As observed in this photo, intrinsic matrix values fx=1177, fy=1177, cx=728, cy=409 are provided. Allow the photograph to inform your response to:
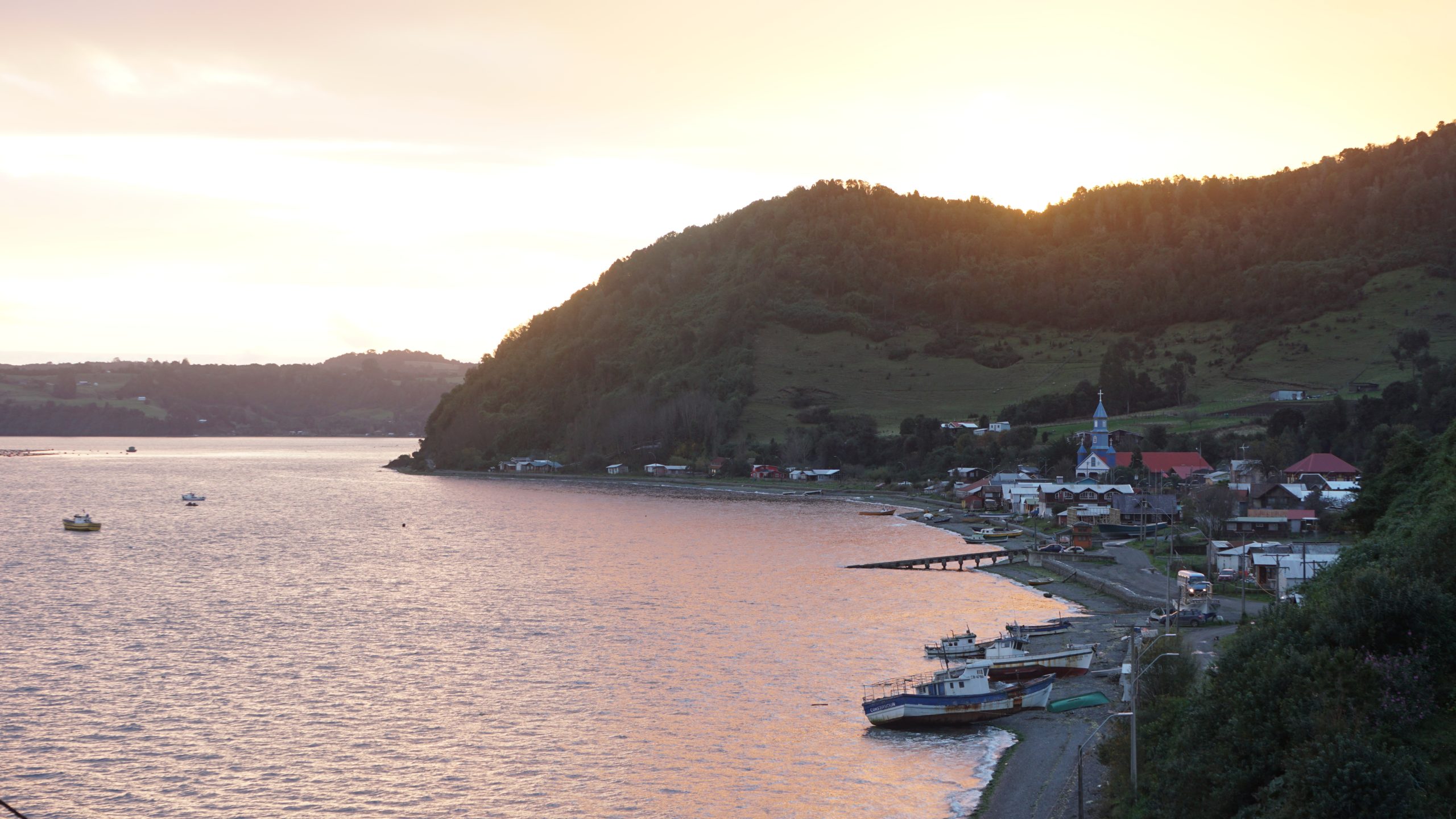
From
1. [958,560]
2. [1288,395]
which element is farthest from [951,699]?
[1288,395]

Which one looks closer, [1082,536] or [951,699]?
[951,699]

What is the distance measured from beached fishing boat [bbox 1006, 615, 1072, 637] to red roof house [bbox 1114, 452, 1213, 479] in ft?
173

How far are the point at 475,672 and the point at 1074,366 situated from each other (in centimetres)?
13530

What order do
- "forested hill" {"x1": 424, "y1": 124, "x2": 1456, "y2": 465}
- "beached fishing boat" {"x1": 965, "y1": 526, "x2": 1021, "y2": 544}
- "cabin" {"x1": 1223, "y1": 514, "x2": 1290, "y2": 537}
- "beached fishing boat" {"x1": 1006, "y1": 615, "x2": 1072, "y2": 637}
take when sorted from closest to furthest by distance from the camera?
"beached fishing boat" {"x1": 1006, "y1": 615, "x2": 1072, "y2": 637}, "cabin" {"x1": 1223, "y1": 514, "x2": 1290, "y2": 537}, "beached fishing boat" {"x1": 965, "y1": 526, "x2": 1021, "y2": 544}, "forested hill" {"x1": 424, "y1": 124, "x2": 1456, "y2": 465}

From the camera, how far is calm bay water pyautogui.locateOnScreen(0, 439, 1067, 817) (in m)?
28.0

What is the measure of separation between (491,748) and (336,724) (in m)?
5.31

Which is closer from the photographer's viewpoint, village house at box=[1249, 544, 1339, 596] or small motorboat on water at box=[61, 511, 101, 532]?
village house at box=[1249, 544, 1339, 596]

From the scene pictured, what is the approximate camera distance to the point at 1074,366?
16275cm

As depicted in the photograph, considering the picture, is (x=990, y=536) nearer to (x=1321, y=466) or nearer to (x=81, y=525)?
(x=1321, y=466)

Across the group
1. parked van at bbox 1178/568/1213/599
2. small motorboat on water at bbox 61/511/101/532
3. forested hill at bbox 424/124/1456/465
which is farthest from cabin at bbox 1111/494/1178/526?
forested hill at bbox 424/124/1456/465

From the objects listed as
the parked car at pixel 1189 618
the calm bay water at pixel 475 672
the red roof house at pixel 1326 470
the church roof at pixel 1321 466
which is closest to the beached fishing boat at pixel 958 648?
the calm bay water at pixel 475 672

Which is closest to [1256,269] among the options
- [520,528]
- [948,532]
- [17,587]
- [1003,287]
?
[1003,287]

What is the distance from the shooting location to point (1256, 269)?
176 meters

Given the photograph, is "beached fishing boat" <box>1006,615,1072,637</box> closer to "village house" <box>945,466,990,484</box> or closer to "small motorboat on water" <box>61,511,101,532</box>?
"village house" <box>945,466,990,484</box>
